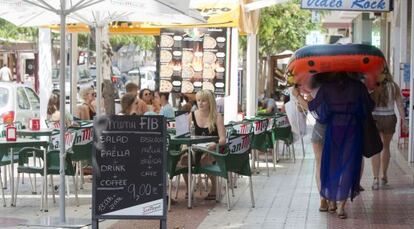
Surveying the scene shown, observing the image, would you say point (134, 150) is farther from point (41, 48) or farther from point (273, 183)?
point (41, 48)

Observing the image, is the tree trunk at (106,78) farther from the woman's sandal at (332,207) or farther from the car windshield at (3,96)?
the car windshield at (3,96)

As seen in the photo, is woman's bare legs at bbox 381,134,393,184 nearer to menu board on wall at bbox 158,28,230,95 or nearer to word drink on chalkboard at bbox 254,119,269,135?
word drink on chalkboard at bbox 254,119,269,135

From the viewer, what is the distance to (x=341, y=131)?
967 cm

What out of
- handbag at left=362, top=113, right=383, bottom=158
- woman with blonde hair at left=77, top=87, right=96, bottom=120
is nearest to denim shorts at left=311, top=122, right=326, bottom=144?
handbag at left=362, top=113, right=383, bottom=158

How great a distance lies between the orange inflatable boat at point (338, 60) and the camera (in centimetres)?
941

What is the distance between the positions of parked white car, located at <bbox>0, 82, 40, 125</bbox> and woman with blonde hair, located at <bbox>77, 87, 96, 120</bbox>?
2829 mm

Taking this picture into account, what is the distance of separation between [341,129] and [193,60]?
7.78 meters

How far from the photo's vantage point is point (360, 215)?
993 cm

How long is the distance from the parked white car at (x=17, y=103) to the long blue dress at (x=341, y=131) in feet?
31.6

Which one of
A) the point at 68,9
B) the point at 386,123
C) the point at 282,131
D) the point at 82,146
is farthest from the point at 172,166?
the point at 282,131

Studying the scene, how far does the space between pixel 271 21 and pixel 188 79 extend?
358 inches

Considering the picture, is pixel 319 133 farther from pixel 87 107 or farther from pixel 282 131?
pixel 87 107

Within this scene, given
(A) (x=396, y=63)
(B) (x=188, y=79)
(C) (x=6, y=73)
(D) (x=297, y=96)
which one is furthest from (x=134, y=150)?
(C) (x=6, y=73)

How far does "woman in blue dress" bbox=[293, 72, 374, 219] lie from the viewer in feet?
31.5
